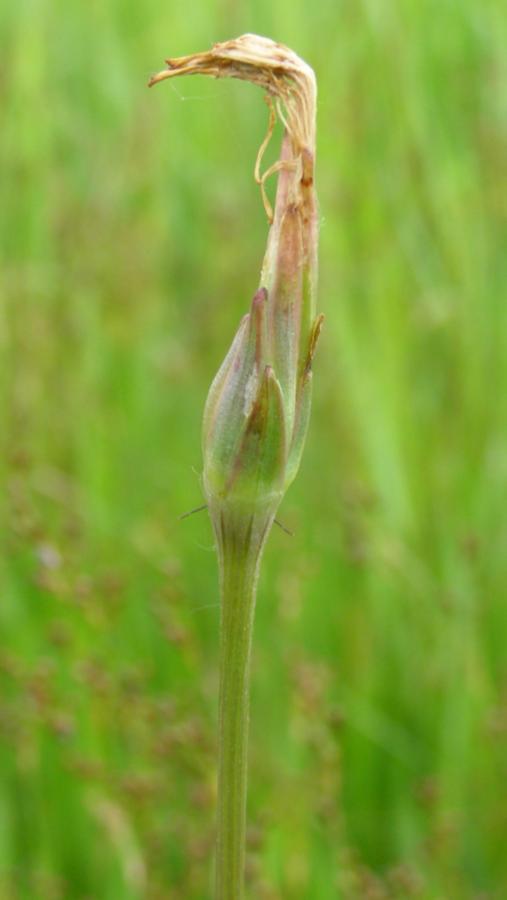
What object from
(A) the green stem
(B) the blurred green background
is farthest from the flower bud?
(B) the blurred green background

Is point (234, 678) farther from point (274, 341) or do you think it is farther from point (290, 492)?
point (290, 492)

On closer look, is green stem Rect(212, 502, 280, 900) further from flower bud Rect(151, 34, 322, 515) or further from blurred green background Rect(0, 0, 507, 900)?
blurred green background Rect(0, 0, 507, 900)

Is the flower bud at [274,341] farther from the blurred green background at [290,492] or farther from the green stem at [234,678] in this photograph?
the blurred green background at [290,492]

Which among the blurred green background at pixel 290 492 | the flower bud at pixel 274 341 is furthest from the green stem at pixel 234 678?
the blurred green background at pixel 290 492

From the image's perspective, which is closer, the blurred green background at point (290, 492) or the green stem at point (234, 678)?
the green stem at point (234, 678)

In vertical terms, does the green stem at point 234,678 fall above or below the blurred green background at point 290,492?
below
